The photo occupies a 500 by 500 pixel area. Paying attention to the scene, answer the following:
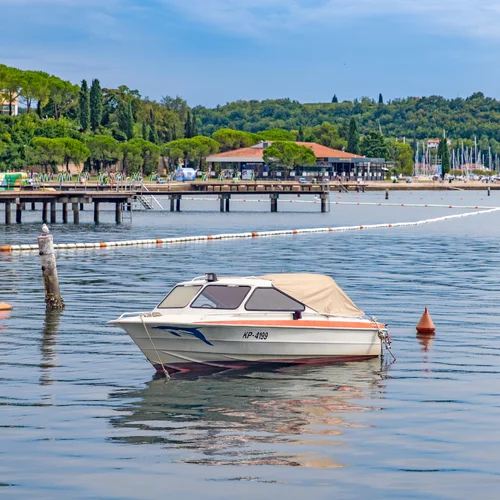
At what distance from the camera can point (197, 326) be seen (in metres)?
28.4

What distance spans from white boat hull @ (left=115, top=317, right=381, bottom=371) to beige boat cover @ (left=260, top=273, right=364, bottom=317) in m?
0.56

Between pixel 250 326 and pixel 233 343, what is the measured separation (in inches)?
26.4

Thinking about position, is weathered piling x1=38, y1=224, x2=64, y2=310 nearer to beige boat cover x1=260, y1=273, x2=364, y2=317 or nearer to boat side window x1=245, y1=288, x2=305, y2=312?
beige boat cover x1=260, y1=273, x2=364, y2=317

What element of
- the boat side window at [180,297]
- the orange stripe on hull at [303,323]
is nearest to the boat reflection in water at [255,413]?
the orange stripe on hull at [303,323]

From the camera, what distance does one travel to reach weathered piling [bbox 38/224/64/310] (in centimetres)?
4197

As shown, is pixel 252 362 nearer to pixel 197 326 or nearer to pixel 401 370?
pixel 197 326

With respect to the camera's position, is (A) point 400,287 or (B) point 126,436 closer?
(B) point 126,436

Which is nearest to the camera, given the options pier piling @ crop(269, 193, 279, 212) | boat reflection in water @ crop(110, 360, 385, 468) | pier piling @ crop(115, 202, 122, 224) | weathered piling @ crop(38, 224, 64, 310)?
→ boat reflection in water @ crop(110, 360, 385, 468)

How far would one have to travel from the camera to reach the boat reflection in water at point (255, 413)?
2191 cm

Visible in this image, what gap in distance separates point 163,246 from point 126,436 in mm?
62994

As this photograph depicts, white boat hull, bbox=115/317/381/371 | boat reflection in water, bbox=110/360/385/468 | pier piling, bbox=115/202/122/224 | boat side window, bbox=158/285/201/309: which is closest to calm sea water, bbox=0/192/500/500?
boat reflection in water, bbox=110/360/385/468

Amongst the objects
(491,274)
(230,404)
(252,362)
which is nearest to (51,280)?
(252,362)

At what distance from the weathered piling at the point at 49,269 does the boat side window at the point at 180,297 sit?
1260cm

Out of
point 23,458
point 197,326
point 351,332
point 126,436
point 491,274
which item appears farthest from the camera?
point 491,274
